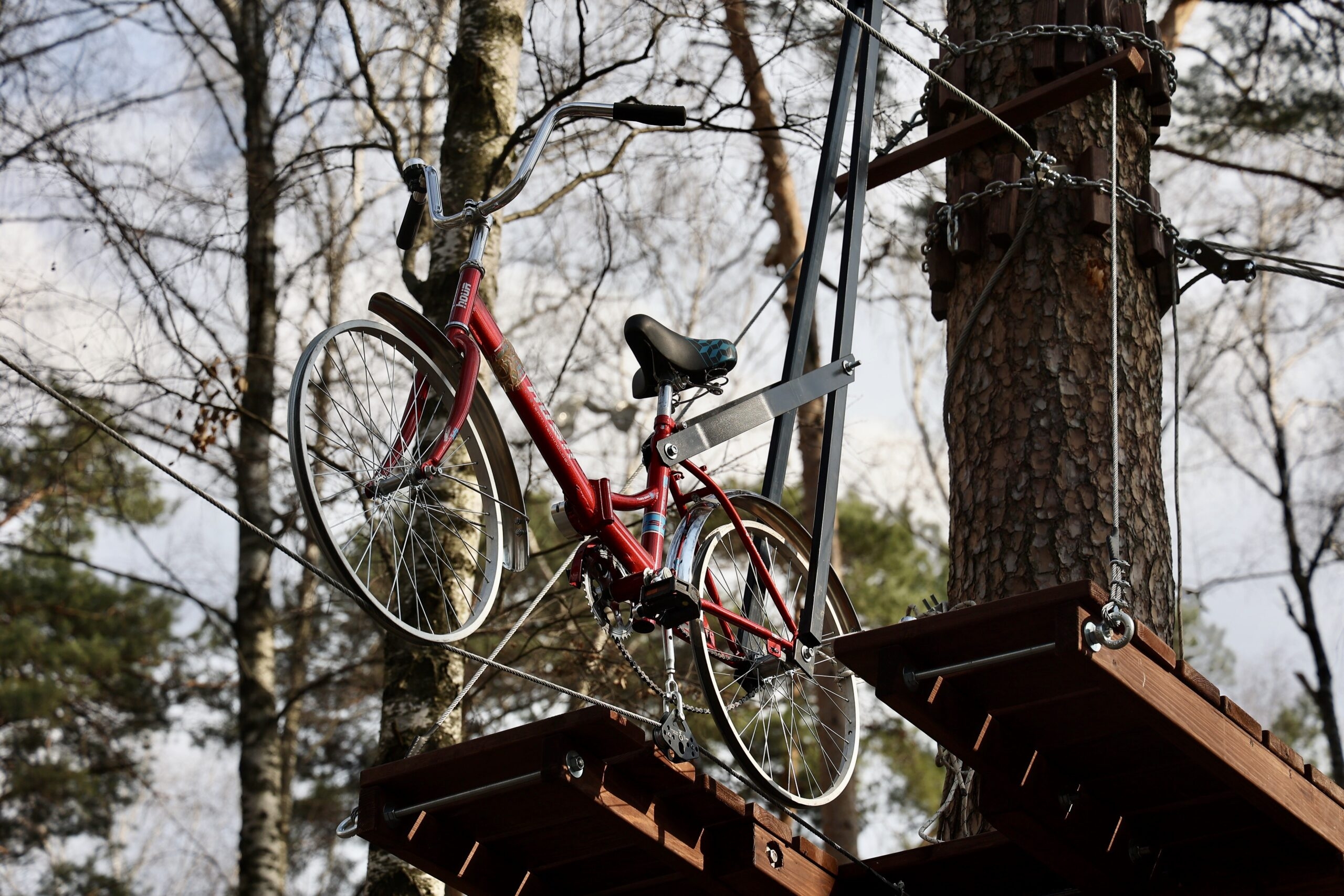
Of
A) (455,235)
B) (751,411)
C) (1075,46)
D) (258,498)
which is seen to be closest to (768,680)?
(751,411)

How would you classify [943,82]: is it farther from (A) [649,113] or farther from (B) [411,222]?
(B) [411,222]

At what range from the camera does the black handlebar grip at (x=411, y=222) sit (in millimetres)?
3596

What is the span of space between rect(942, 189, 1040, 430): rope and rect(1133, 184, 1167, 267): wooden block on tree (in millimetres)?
343

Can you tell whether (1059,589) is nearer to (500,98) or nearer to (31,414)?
(500,98)

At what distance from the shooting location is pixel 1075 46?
4645 mm

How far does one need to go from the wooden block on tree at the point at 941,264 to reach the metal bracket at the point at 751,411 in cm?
82

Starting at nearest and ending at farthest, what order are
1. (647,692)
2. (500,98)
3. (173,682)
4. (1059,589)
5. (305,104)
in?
(1059,589), (500,98), (647,692), (305,104), (173,682)

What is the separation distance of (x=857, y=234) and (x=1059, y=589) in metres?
1.78

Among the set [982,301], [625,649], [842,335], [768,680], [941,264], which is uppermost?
[941,264]

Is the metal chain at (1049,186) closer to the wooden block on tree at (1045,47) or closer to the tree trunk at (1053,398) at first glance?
the tree trunk at (1053,398)

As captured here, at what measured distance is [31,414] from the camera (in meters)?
6.67

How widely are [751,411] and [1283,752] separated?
151cm

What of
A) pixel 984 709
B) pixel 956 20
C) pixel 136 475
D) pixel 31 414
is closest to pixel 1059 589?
pixel 984 709

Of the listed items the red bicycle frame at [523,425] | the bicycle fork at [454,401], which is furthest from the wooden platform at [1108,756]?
the bicycle fork at [454,401]
